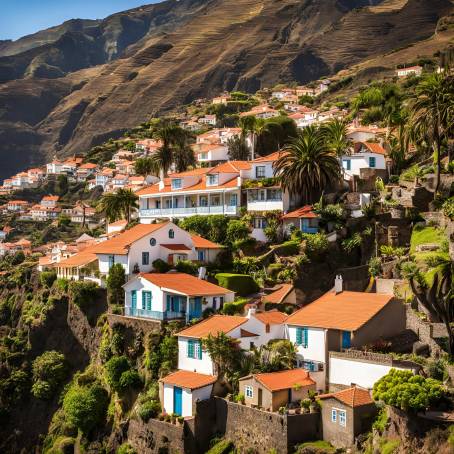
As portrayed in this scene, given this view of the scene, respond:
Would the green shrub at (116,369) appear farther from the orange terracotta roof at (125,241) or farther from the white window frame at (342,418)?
the white window frame at (342,418)

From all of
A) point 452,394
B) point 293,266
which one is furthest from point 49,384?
point 452,394

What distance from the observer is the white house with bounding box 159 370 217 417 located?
1697 inches

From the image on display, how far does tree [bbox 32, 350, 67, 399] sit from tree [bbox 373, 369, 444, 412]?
1309 inches

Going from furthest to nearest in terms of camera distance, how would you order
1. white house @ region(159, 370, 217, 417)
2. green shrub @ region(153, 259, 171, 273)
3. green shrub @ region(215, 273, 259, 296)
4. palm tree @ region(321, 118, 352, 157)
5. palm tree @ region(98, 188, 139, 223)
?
palm tree @ region(98, 188, 139, 223) → palm tree @ region(321, 118, 352, 157) → green shrub @ region(153, 259, 171, 273) → green shrub @ region(215, 273, 259, 296) → white house @ region(159, 370, 217, 417)

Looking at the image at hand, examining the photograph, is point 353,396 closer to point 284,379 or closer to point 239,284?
point 284,379

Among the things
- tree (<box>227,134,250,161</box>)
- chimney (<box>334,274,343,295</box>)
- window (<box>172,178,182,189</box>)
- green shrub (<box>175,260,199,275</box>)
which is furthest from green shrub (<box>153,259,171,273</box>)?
tree (<box>227,134,250,161</box>)

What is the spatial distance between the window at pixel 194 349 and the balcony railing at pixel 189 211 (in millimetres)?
21492

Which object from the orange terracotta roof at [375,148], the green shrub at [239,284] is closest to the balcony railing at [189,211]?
the green shrub at [239,284]

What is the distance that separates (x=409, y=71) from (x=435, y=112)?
3851 inches

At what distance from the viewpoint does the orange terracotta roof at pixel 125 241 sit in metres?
58.6

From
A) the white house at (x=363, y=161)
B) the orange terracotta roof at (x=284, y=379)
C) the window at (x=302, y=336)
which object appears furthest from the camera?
the white house at (x=363, y=161)

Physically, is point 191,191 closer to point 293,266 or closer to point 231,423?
point 293,266

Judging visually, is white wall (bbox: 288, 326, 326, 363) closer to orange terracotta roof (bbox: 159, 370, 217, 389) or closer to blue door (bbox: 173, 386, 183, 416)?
orange terracotta roof (bbox: 159, 370, 217, 389)

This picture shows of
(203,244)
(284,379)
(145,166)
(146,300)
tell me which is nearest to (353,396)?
(284,379)
